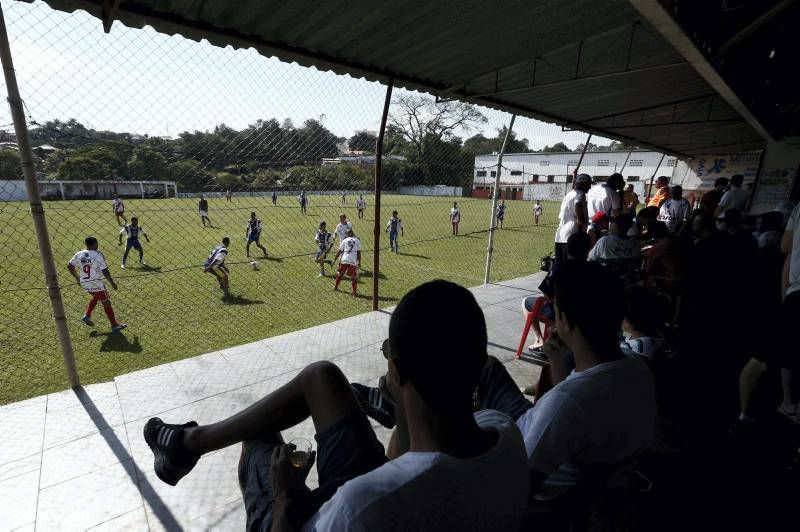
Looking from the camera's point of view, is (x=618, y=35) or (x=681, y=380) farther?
(x=618, y=35)

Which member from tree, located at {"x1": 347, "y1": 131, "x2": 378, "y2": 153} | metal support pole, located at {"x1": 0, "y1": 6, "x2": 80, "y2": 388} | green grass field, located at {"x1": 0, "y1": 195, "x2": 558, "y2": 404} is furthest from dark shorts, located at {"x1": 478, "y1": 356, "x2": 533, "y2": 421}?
green grass field, located at {"x1": 0, "y1": 195, "x2": 558, "y2": 404}

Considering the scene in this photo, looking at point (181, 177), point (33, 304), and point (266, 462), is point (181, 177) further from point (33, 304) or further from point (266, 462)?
point (33, 304)

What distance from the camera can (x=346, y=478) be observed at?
107 cm

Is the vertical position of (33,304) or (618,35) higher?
(618,35)

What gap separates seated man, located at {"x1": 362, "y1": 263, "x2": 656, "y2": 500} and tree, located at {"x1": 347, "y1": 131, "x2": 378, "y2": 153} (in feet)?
13.9

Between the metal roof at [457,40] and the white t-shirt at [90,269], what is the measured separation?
4331 millimetres

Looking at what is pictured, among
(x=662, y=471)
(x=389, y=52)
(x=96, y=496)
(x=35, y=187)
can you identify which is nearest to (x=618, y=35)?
(x=389, y=52)

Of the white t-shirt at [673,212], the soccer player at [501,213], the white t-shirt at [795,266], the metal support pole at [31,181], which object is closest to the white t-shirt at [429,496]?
the white t-shirt at [795,266]

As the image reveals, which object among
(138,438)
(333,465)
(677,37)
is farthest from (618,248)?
(138,438)

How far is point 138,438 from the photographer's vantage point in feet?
8.03

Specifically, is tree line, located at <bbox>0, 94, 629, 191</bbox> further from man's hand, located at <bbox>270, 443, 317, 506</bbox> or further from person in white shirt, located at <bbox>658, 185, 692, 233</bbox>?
person in white shirt, located at <bbox>658, 185, 692, 233</bbox>

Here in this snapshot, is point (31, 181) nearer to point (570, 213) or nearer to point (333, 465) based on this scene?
point (333, 465)

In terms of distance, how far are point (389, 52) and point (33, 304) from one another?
7.42 metres

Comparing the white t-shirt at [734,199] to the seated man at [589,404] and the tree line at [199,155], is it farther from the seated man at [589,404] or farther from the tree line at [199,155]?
the seated man at [589,404]
